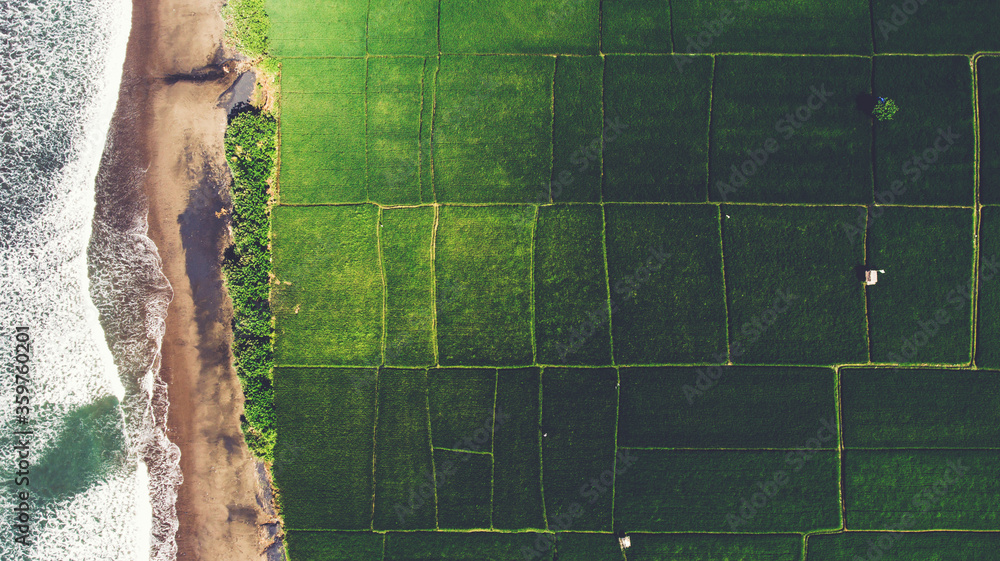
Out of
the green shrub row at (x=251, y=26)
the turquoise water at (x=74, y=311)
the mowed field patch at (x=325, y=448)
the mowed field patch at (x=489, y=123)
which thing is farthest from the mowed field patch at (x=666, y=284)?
the turquoise water at (x=74, y=311)

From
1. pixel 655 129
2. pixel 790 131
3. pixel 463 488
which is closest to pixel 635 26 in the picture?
pixel 655 129

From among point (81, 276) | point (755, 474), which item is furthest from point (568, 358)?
point (81, 276)

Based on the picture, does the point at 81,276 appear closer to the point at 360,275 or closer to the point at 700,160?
the point at 360,275
